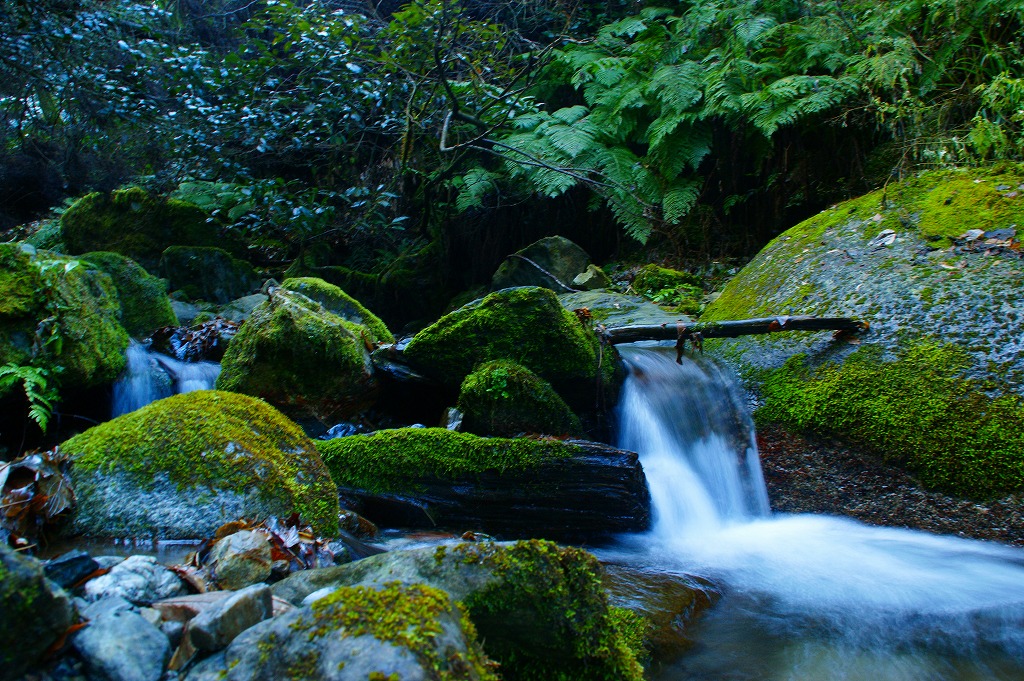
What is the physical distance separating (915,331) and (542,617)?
3543mm

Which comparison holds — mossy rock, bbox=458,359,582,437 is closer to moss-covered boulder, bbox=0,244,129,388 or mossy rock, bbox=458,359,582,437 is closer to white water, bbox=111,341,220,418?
white water, bbox=111,341,220,418

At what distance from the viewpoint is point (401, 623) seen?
1.40 metres

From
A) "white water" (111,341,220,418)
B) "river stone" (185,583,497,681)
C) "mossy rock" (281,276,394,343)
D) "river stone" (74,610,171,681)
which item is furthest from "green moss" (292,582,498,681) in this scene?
"mossy rock" (281,276,394,343)

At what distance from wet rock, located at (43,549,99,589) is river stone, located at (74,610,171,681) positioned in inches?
13.8

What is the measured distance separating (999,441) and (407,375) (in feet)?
12.6

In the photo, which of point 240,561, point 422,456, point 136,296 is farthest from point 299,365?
point 136,296

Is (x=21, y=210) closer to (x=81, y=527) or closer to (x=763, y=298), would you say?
(x=81, y=527)

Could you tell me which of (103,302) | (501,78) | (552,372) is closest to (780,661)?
(552,372)

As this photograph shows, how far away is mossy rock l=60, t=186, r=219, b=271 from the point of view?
9609 millimetres

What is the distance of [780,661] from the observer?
239cm

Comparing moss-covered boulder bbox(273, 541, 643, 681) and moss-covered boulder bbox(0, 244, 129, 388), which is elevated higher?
moss-covered boulder bbox(0, 244, 129, 388)

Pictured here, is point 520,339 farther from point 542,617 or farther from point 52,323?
point 52,323

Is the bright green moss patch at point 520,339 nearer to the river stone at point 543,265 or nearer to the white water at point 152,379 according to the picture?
the white water at point 152,379

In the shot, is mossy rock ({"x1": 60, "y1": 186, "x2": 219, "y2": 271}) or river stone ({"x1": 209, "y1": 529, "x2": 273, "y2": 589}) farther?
mossy rock ({"x1": 60, "y1": 186, "x2": 219, "y2": 271})
